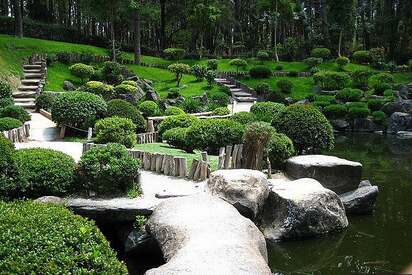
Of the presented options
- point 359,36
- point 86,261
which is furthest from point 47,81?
point 359,36

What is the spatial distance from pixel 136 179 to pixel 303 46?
4938 cm

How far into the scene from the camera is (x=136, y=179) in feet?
45.1

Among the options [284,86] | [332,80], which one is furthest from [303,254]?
[332,80]

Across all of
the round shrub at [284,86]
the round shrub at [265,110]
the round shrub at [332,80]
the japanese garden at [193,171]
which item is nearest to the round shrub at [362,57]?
the japanese garden at [193,171]

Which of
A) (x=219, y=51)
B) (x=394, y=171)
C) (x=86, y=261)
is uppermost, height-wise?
(x=219, y=51)

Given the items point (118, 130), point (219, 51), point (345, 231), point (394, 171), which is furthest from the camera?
point (219, 51)

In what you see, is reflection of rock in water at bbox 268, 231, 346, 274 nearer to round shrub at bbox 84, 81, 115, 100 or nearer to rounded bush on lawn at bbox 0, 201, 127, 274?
rounded bush on lawn at bbox 0, 201, 127, 274

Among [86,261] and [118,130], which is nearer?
[86,261]

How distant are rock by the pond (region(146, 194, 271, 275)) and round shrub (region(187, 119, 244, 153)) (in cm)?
751

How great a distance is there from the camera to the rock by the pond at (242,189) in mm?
12781

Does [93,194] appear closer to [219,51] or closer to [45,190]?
[45,190]

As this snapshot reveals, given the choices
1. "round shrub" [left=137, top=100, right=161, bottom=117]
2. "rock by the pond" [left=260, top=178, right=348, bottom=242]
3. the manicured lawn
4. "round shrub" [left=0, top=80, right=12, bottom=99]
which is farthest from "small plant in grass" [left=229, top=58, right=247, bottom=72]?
"rock by the pond" [left=260, top=178, right=348, bottom=242]

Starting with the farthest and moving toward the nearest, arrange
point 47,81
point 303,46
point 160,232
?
point 303,46 < point 47,81 < point 160,232

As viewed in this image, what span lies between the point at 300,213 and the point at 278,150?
170 inches
